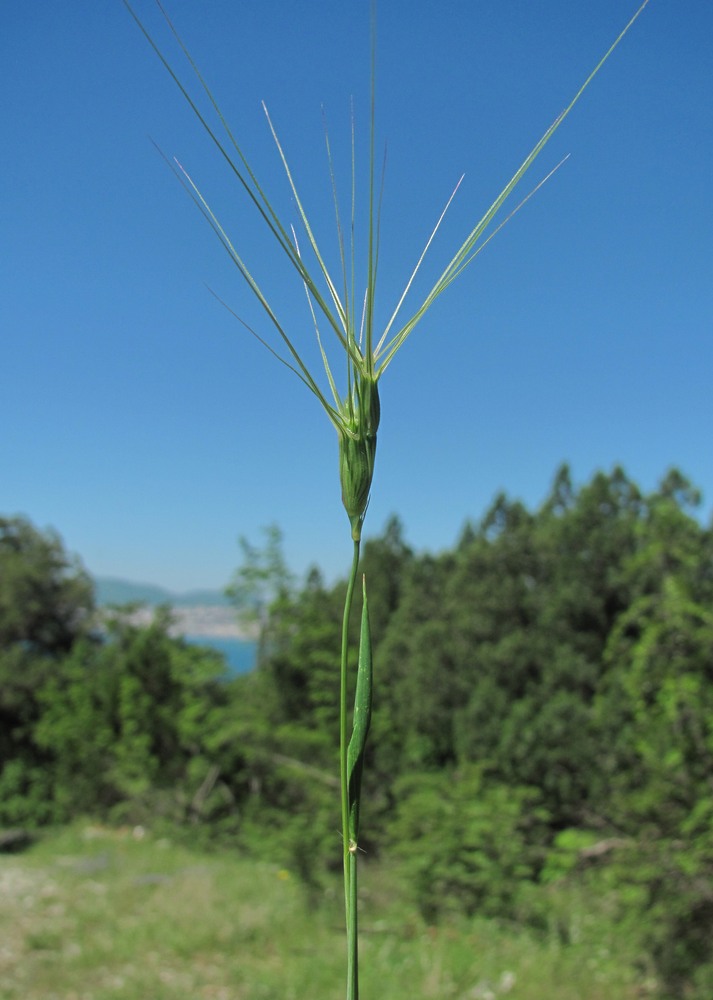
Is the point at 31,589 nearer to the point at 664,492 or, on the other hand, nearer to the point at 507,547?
the point at 507,547

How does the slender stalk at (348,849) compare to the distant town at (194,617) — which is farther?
the distant town at (194,617)

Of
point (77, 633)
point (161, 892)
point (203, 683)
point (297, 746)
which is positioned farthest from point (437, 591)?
point (77, 633)

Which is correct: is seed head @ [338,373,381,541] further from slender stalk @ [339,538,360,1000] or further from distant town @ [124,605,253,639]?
distant town @ [124,605,253,639]

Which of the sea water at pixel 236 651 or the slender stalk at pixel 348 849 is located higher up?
the sea water at pixel 236 651

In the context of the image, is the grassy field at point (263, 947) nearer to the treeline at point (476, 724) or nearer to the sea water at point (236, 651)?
the treeline at point (476, 724)

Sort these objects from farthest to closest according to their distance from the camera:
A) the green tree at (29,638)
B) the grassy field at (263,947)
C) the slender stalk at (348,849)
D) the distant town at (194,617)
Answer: the green tree at (29,638) < the distant town at (194,617) < the grassy field at (263,947) < the slender stalk at (348,849)

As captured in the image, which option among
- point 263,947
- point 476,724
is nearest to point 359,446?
point 263,947

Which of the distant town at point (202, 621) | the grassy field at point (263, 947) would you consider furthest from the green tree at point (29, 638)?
the grassy field at point (263, 947)

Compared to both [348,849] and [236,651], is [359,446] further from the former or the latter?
[236,651]
